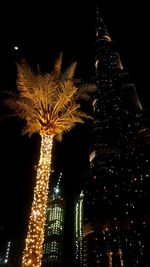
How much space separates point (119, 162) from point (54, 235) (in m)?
68.0

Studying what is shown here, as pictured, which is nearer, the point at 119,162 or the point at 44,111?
the point at 44,111

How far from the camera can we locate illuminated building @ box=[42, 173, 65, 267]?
70375 mm

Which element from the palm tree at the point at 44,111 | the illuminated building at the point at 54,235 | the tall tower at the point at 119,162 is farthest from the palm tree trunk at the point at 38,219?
the illuminated building at the point at 54,235

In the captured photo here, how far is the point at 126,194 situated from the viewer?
54.6 ft

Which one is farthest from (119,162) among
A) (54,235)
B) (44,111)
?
(54,235)

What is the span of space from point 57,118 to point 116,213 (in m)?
12.1

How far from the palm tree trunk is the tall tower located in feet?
27.2

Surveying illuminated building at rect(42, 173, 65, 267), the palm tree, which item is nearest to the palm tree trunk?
the palm tree

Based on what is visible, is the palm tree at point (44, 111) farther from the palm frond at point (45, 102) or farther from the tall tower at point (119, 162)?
the tall tower at point (119, 162)

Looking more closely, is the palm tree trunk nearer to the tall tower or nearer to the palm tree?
the palm tree

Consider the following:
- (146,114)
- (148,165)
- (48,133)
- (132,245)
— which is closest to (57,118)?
(48,133)

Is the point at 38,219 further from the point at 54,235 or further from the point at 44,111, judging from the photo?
the point at 54,235

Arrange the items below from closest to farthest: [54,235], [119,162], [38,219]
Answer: [38,219]
[119,162]
[54,235]

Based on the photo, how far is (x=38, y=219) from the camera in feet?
22.1
